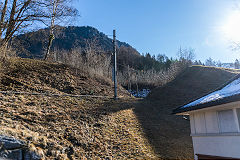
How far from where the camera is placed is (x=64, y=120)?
7.11 metres

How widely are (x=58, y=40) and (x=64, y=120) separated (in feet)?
186

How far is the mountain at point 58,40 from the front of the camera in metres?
9.22

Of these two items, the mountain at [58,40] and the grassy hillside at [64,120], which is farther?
the mountain at [58,40]

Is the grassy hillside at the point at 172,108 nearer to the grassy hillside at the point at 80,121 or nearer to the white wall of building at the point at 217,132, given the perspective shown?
the grassy hillside at the point at 80,121

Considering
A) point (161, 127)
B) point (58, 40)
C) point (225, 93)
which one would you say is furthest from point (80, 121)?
point (58, 40)

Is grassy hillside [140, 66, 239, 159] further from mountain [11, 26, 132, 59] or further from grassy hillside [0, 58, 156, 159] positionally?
mountain [11, 26, 132, 59]

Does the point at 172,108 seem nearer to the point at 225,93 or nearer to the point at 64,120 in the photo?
the point at 225,93

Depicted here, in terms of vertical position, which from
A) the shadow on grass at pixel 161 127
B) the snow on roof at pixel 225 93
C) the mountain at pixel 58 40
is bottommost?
the shadow on grass at pixel 161 127

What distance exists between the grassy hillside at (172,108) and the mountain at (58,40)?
297 inches

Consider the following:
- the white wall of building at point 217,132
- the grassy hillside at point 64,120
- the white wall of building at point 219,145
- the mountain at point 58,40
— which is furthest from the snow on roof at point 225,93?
the mountain at point 58,40

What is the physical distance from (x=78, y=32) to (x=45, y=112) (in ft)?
232

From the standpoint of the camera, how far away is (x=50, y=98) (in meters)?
8.65

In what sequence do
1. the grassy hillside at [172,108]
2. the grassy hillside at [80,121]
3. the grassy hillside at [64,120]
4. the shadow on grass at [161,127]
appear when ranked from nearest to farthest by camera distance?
1. the grassy hillside at [64,120]
2. the grassy hillside at [80,121]
3. the shadow on grass at [161,127]
4. the grassy hillside at [172,108]

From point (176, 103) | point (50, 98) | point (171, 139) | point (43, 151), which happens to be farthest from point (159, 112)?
point (43, 151)
